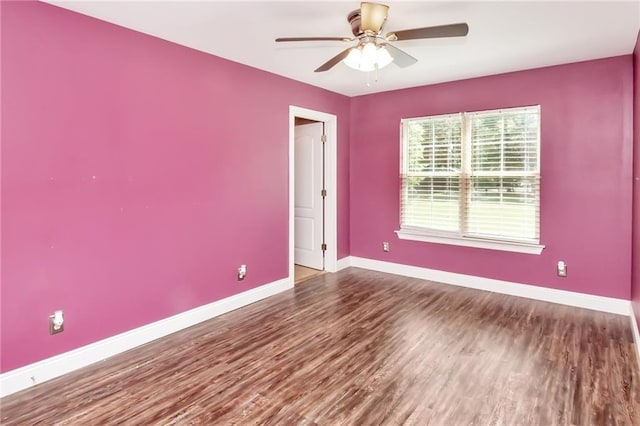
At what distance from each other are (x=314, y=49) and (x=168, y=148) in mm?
1566

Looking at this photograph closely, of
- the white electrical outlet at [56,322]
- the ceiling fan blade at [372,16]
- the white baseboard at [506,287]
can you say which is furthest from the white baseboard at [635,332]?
the white electrical outlet at [56,322]

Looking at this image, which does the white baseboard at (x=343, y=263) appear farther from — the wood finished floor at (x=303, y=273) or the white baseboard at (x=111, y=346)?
the white baseboard at (x=111, y=346)

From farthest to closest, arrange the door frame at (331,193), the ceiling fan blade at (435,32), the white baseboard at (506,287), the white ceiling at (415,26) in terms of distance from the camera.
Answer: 1. the door frame at (331,193)
2. the white baseboard at (506,287)
3. the white ceiling at (415,26)
4. the ceiling fan blade at (435,32)

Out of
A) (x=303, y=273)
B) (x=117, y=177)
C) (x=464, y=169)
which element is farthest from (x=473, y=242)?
(x=117, y=177)

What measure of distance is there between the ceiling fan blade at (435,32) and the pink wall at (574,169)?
233 centimetres

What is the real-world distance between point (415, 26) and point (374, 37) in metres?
0.57

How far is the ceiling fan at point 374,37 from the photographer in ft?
7.31

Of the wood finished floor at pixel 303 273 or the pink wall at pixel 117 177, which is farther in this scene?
the wood finished floor at pixel 303 273

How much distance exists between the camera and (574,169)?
12.6 ft

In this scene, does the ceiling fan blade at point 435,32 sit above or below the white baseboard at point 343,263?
above

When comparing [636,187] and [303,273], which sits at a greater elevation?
[636,187]

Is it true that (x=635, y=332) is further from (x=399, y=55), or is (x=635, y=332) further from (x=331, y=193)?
(x=331, y=193)

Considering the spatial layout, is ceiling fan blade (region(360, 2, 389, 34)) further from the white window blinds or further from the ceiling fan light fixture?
the white window blinds

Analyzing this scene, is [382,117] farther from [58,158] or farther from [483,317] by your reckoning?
[58,158]
